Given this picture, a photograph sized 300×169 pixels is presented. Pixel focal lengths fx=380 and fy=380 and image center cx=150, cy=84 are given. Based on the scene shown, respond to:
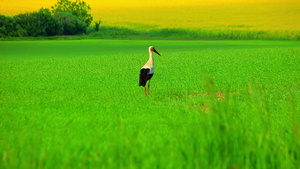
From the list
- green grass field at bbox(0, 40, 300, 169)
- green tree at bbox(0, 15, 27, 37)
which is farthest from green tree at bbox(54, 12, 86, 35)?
green grass field at bbox(0, 40, 300, 169)

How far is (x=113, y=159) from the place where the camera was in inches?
165

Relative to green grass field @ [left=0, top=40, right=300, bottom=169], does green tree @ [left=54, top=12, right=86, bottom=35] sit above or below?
below

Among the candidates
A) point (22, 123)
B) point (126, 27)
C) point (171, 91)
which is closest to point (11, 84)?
point (171, 91)

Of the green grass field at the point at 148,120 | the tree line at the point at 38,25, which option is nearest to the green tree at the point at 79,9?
the tree line at the point at 38,25

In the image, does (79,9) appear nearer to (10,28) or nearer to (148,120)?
(10,28)

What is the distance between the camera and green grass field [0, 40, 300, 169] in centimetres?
422

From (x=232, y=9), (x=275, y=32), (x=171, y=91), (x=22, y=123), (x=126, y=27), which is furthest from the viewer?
(x=232, y=9)

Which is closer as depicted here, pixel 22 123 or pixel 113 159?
pixel 113 159

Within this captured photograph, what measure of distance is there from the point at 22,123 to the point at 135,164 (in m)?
4.12

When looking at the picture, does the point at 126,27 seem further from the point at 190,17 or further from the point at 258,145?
the point at 258,145

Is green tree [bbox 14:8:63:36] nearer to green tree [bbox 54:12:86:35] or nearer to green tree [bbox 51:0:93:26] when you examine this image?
green tree [bbox 54:12:86:35]

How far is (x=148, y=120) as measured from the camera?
771cm

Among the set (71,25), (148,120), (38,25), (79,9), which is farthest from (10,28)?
(148,120)

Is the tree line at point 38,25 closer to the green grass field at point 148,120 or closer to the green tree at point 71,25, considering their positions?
the green tree at point 71,25
